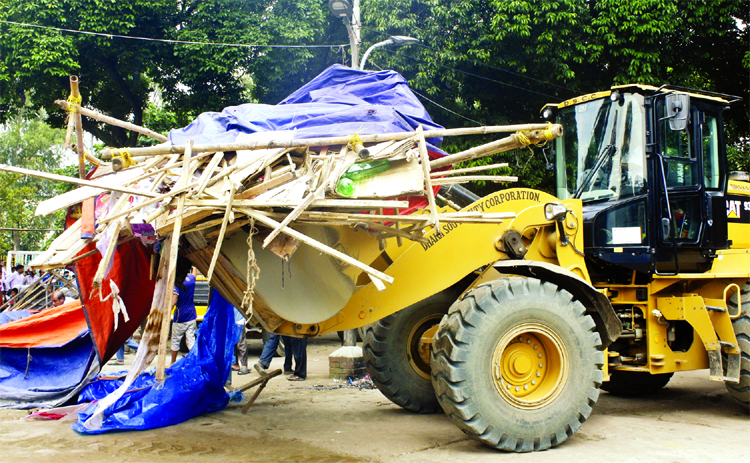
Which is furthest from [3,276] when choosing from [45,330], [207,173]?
[207,173]

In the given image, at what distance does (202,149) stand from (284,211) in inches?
28.4

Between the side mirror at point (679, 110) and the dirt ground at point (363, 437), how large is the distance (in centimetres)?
276

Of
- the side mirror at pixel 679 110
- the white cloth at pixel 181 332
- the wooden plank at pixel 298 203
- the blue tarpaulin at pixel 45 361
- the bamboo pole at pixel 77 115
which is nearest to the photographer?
the wooden plank at pixel 298 203

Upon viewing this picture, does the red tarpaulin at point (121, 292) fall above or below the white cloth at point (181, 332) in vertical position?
above

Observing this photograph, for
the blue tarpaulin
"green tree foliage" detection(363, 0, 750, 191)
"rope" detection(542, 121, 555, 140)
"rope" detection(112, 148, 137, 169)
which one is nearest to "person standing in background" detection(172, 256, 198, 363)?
the blue tarpaulin

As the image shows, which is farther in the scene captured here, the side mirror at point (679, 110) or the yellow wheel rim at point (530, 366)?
the side mirror at point (679, 110)

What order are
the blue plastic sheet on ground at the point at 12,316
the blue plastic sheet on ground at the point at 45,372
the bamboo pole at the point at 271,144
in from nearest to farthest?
the bamboo pole at the point at 271,144 < the blue plastic sheet on ground at the point at 45,372 < the blue plastic sheet on ground at the point at 12,316

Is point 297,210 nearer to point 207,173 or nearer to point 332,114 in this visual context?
point 207,173

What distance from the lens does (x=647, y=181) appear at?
616cm

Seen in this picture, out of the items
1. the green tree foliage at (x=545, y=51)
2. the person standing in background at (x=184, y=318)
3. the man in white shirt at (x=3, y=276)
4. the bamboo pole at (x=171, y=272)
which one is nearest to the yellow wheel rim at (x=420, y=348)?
the bamboo pole at (x=171, y=272)

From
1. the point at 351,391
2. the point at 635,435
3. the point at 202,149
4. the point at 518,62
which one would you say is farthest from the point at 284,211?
the point at 518,62

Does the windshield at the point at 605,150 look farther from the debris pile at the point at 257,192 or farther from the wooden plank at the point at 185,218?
the wooden plank at the point at 185,218

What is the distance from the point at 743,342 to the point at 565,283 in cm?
206

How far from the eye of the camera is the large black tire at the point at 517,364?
488 cm
